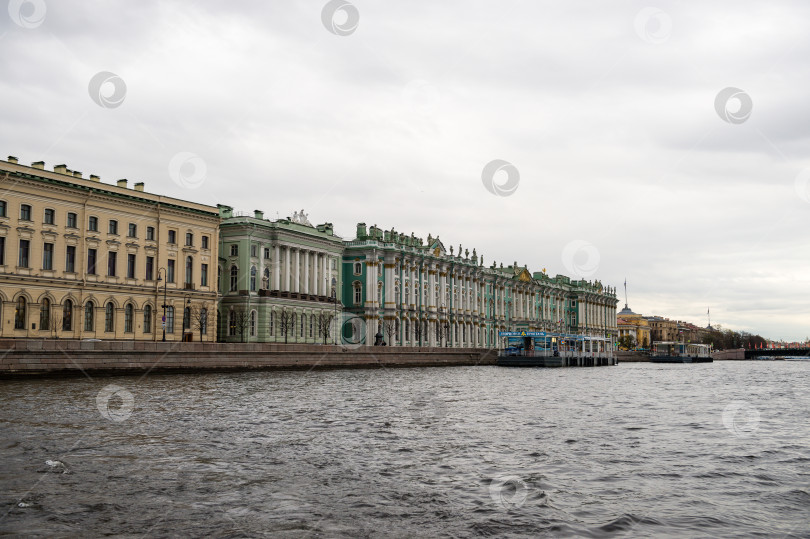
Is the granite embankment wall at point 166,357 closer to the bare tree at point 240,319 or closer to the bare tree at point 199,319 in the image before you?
the bare tree at point 199,319

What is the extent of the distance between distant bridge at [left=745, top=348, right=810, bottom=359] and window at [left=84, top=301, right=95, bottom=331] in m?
153

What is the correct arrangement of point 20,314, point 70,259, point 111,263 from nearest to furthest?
point 20,314 → point 70,259 → point 111,263

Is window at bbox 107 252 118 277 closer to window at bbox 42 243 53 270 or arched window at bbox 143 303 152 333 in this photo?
arched window at bbox 143 303 152 333

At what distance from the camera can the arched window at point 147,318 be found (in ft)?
189

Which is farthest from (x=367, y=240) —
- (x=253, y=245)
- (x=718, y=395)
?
(x=718, y=395)

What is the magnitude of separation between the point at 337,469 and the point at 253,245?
5774 cm

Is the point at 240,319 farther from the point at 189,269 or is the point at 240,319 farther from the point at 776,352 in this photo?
the point at 776,352

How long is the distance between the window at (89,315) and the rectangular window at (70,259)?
2.52 metres

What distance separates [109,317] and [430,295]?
158ft

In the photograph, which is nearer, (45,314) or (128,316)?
(45,314)

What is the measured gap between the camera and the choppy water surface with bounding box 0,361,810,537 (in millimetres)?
10234

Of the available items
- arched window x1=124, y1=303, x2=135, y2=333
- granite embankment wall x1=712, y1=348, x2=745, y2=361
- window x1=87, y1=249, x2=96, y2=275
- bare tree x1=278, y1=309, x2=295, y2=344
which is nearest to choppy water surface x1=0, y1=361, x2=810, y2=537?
window x1=87, y1=249, x2=96, y2=275

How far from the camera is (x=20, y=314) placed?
49.0 m

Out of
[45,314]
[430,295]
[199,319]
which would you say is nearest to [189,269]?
[199,319]
